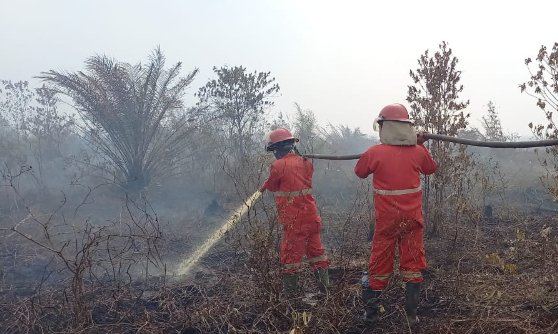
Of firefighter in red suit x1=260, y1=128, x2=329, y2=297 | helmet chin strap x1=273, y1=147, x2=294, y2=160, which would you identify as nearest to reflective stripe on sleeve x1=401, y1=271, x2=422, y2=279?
firefighter in red suit x1=260, y1=128, x2=329, y2=297

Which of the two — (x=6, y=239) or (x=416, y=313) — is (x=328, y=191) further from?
(x=416, y=313)

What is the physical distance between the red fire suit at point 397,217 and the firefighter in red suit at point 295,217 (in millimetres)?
1007

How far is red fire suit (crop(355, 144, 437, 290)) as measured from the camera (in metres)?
3.75

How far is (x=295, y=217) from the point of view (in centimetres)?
466

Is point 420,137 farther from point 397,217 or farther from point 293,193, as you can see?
point 293,193

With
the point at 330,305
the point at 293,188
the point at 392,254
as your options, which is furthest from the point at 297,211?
the point at 330,305

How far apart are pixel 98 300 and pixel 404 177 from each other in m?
3.18

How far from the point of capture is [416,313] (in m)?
3.91

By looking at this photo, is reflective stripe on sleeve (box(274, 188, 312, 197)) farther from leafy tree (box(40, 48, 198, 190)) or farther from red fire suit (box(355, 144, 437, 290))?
leafy tree (box(40, 48, 198, 190))

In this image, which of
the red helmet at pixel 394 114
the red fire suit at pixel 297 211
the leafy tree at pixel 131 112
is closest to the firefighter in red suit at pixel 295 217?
the red fire suit at pixel 297 211

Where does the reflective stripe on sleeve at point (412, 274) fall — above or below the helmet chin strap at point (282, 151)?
below

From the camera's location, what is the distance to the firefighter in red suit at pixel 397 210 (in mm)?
3746

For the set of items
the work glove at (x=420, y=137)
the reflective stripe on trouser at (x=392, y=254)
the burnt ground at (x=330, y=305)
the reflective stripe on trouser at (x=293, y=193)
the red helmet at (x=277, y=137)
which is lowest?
the burnt ground at (x=330, y=305)

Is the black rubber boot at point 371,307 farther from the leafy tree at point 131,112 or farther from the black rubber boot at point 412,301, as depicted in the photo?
the leafy tree at point 131,112
